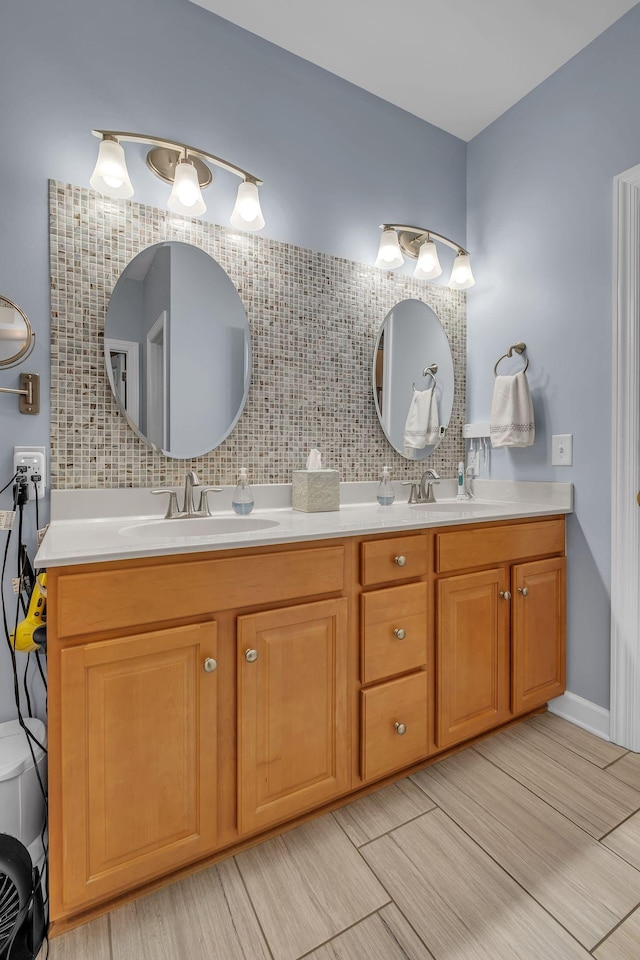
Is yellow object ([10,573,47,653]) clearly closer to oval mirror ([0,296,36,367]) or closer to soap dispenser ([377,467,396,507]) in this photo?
oval mirror ([0,296,36,367])

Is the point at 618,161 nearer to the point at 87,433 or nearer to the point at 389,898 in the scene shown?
the point at 87,433

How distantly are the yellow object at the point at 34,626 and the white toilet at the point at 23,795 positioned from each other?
285 millimetres

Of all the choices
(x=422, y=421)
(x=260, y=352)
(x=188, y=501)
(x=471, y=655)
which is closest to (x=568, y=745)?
(x=471, y=655)

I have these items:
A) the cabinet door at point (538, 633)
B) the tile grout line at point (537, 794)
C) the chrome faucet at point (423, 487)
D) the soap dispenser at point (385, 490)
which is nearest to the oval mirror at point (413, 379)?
the chrome faucet at point (423, 487)

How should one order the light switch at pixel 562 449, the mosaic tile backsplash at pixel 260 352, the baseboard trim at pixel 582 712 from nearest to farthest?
1. the mosaic tile backsplash at pixel 260 352
2. the baseboard trim at pixel 582 712
3. the light switch at pixel 562 449

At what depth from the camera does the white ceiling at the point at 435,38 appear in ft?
5.55

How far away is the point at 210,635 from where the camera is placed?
1.15 m

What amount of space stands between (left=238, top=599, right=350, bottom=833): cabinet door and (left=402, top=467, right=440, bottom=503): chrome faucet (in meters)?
0.90

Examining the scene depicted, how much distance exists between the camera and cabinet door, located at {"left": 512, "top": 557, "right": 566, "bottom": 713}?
1.77 metres

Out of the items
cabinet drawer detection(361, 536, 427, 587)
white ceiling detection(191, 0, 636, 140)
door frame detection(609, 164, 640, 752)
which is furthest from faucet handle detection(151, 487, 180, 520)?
white ceiling detection(191, 0, 636, 140)

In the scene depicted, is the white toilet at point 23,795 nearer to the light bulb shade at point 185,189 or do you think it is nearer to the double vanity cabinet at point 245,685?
the double vanity cabinet at point 245,685

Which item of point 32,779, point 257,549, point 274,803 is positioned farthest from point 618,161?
point 32,779

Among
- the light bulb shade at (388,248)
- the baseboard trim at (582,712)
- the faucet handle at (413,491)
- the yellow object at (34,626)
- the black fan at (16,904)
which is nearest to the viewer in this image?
the black fan at (16,904)

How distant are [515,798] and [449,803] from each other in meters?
0.21
